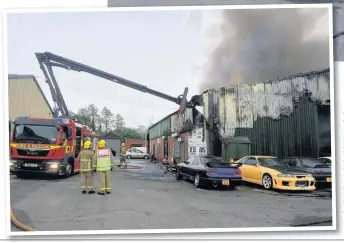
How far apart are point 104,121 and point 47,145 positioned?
197 centimetres

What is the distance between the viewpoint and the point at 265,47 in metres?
6.71

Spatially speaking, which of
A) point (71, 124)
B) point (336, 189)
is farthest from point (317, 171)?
point (71, 124)

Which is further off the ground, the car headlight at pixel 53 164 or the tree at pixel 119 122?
the tree at pixel 119 122

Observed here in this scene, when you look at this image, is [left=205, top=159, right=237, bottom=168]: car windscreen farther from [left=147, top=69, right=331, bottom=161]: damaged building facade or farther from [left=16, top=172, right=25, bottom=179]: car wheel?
[left=16, top=172, right=25, bottom=179]: car wheel

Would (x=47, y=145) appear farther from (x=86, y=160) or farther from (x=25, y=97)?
(x=25, y=97)

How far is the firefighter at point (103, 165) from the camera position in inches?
263

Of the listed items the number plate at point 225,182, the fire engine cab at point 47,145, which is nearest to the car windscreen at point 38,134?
the fire engine cab at point 47,145

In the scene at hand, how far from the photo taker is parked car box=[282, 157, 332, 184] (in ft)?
21.7

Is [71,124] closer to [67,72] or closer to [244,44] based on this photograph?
[67,72]

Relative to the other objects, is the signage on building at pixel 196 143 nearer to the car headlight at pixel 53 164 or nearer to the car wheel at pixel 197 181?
the car wheel at pixel 197 181

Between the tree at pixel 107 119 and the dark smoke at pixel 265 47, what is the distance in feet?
5.87

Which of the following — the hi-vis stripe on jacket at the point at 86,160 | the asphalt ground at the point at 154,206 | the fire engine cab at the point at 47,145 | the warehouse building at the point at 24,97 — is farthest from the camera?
the hi-vis stripe on jacket at the point at 86,160

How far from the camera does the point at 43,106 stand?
710cm

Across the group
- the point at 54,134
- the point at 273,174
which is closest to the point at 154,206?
the point at 273,174
